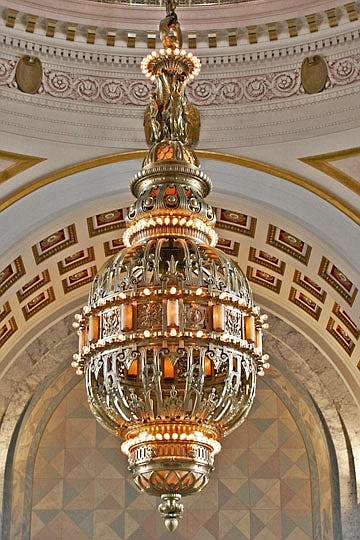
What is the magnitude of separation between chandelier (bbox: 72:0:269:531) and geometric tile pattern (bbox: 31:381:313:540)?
23.9 ft

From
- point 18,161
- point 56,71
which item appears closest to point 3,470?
point 18,161

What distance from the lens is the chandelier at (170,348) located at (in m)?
4.30

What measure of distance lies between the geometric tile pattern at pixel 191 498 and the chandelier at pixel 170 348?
7.30 meters


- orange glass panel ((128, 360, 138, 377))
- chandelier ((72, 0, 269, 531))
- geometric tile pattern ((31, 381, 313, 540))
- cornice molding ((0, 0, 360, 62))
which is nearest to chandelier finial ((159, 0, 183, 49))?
chandelier ((72, 0, 269, 531))

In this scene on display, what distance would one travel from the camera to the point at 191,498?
11766mm

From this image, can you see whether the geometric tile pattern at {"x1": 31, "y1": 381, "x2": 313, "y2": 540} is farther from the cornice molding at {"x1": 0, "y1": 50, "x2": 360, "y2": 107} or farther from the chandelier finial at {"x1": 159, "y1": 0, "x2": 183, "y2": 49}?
the chandelier finial at {"x1": 159, "y1": 0, "x2": 183, "y2": 49}

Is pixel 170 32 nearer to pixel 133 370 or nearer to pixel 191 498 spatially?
pixel 133 370

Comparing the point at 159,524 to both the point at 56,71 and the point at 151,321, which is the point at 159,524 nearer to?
the point at 56,71

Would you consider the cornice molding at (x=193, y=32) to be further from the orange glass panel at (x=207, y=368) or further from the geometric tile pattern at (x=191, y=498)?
the orange glass panel at (x=207, y=368)

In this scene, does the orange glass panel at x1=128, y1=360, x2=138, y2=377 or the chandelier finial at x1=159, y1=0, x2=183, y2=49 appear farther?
the chandelier finial at x1=159, y1=0, x2=183, y2=49

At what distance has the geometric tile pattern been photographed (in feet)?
38.1

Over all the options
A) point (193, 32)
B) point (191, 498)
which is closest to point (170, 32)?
point (193, 32)

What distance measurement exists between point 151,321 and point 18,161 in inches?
194

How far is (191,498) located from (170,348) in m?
7.91
